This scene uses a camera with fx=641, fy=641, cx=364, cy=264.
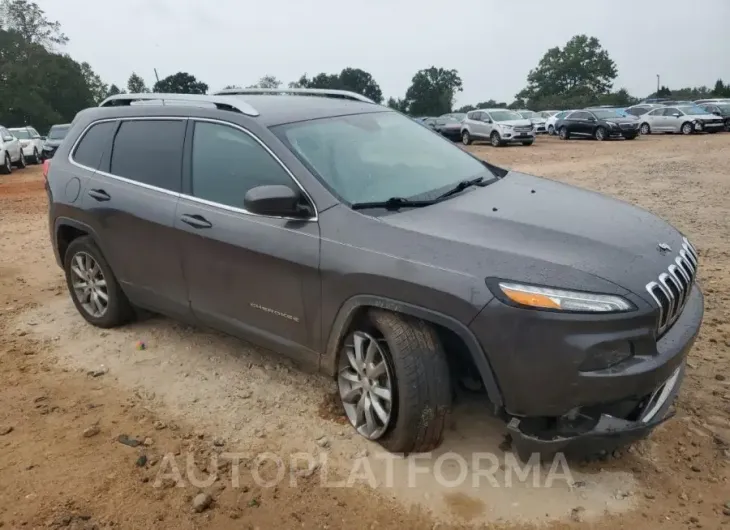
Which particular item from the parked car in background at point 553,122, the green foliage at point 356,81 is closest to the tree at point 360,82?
the green foliage at point 356,81

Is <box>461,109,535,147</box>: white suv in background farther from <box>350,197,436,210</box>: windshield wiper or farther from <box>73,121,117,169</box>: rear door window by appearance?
<box>350,197,436,210</box>: windshield wiper

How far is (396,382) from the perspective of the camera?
3094mm

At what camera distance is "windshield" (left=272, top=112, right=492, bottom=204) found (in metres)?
3.49

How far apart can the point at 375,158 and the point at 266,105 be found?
2.59ft

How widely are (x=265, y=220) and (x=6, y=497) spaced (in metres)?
1.86

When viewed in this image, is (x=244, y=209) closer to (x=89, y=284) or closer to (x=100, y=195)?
(x=100, y=195)

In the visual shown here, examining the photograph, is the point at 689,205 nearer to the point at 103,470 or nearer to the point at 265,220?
the point at 265,220

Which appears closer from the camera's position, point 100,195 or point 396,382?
point 396,382

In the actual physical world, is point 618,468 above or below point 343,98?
below

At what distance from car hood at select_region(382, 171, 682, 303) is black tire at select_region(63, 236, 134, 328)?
8.43 feet

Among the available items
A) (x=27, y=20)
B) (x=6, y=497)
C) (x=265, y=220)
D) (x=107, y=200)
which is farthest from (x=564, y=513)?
(x=27, y=20)

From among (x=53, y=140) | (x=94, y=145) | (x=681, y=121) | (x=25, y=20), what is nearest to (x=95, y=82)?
(x=25, y=20)

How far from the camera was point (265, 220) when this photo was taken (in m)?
3.53

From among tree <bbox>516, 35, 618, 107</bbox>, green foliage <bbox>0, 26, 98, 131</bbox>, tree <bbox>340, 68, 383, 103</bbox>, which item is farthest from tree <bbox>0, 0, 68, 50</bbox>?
tree <bbox>516, 35, 618, 107</bbox>
